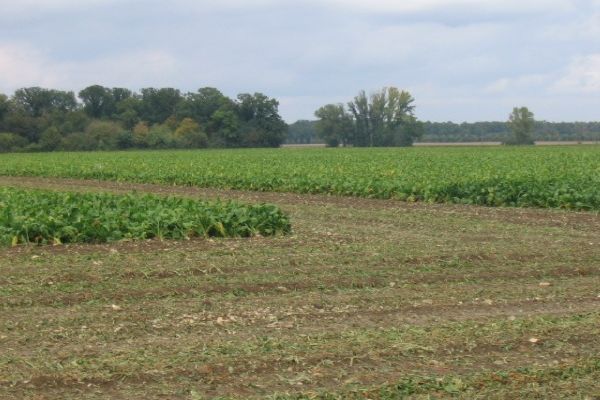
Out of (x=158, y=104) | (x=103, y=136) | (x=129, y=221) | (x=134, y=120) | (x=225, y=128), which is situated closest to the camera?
(x=129, y=221)

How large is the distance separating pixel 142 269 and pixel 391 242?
14.0 ft

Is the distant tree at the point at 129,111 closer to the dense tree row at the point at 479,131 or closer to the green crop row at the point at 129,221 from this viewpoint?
the dense tree row at the point at 479,131

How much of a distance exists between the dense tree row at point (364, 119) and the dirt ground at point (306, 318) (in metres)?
105

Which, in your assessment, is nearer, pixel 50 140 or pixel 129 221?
pixel 129 221

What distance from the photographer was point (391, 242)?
13.4m

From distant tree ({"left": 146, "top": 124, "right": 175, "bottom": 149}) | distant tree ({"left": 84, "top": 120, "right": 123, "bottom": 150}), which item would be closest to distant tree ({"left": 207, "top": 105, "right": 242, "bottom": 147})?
distant tree ({"left": 146, "top": 124, "right": 175, "bottom": 149})

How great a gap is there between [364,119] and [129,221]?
106896mm

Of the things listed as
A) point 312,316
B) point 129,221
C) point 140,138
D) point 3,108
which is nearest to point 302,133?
point 140,138

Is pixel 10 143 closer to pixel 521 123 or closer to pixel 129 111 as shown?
pixel 129 111

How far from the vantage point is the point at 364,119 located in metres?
120

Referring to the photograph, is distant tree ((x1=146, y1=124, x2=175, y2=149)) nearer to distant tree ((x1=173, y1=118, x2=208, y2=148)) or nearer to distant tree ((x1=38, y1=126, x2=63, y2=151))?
distant tree ((x1=173, y1=118, x2=208, y2=148))

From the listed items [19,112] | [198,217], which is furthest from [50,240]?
[19,112]

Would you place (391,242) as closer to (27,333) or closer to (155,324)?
(155,324)

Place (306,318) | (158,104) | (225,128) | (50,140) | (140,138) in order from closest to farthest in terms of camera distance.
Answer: (306,318)
(50,140)
(140,138)
(225,128)
(158,104)
